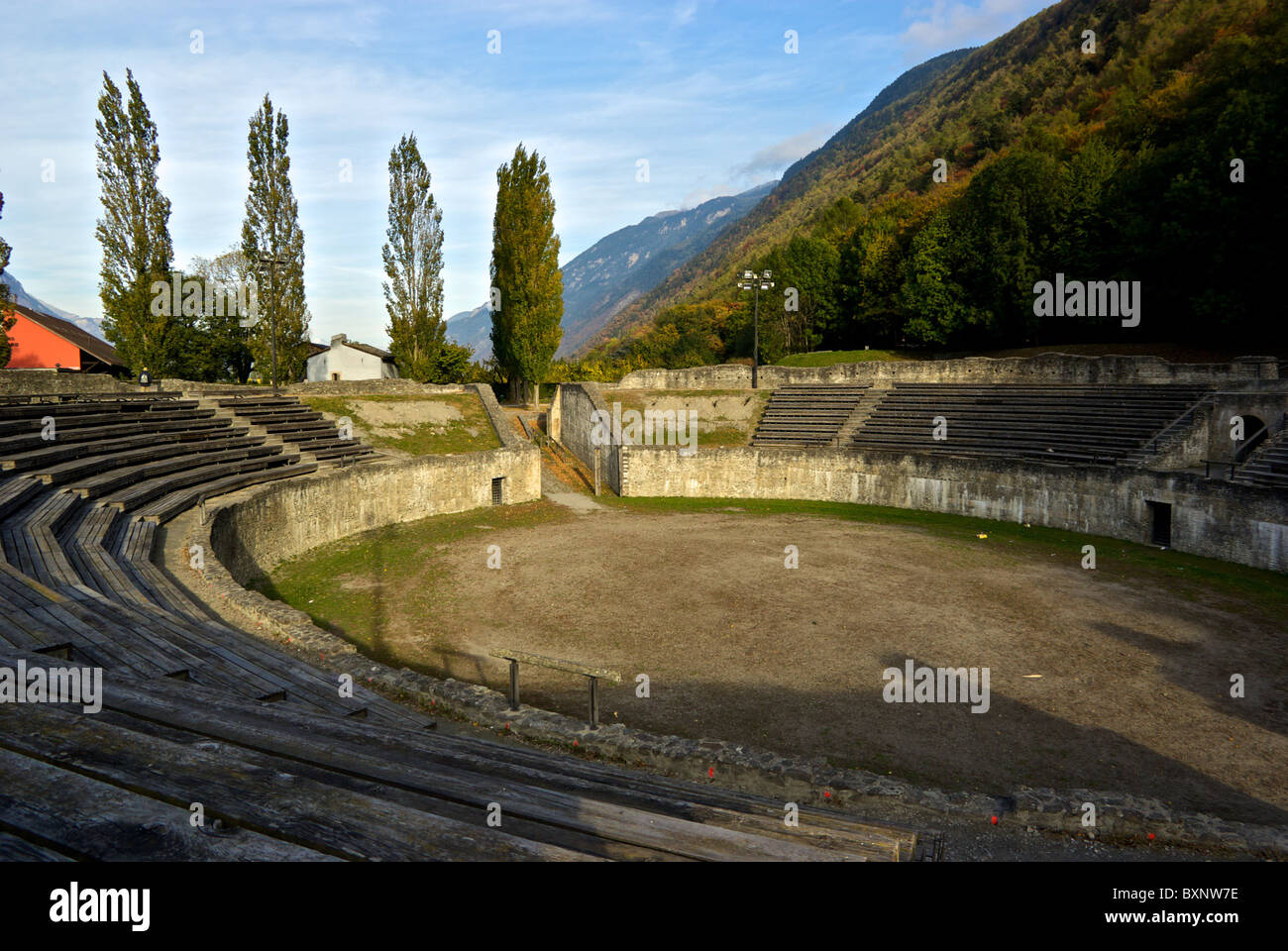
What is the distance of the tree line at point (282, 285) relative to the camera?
30.6 metres

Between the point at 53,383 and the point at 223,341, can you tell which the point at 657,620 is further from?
the point at 223,341

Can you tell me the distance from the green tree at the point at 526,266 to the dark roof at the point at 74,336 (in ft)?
78.9

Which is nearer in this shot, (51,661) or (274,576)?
(51,661)

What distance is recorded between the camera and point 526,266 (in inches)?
1598

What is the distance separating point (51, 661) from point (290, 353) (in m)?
36.6

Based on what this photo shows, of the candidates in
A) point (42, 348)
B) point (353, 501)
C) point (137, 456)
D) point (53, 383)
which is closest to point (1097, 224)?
point (353, 501)

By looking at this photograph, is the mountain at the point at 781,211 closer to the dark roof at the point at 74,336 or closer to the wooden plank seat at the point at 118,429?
the dark roof at the point at 74,336

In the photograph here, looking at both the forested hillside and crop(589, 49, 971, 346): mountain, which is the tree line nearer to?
the forested hillside

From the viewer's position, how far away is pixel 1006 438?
26.7 metres

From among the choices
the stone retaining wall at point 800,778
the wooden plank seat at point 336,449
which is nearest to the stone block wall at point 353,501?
the wooden plank seat at point 336,449

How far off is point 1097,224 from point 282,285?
43605 millimetres

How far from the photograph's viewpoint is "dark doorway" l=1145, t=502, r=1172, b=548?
20781 mm

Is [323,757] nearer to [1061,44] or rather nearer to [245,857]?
[245,857]
